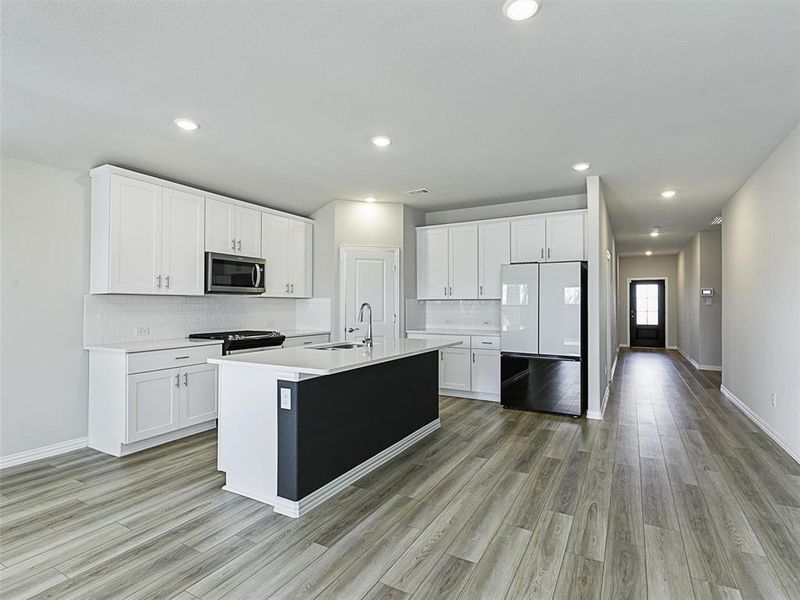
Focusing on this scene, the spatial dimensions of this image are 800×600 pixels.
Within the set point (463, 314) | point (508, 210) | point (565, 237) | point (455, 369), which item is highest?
point (508, 210)

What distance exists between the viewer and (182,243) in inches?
167

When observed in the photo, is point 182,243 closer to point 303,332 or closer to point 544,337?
point 303,332

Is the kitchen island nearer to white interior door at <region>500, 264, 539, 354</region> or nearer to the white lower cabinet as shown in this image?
the white lower cabinet

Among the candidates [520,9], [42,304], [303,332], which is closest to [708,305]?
[303,332]

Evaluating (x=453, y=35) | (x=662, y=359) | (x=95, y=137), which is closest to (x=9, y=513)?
(x=95, y=137)

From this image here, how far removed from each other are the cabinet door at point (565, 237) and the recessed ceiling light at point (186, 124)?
13.1 ft

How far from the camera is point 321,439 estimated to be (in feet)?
9.18

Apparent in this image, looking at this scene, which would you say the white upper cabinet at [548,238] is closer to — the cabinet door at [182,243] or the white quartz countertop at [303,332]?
the white quartz countertop at [303,332]

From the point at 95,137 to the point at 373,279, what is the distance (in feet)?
10.7

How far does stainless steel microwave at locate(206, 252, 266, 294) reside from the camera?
445 cm

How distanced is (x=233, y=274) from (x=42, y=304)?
1.63 m

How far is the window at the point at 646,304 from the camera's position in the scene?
1233 centimetres

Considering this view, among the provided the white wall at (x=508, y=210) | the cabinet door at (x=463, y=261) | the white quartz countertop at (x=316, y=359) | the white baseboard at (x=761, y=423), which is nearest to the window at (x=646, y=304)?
the white baseboard at (x=761, y=423)

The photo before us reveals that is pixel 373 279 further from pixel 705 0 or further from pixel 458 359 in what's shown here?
pixel 705 0
